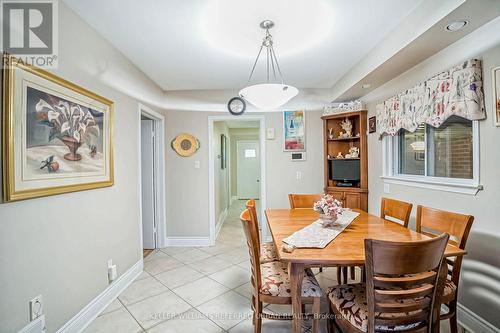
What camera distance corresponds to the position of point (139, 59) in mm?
2486

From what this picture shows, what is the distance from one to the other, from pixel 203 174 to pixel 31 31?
2.45m

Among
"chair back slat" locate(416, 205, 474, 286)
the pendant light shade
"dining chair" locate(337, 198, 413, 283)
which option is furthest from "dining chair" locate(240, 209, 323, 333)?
the pendant light shade

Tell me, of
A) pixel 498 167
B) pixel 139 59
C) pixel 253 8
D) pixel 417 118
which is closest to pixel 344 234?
pixel 498 167

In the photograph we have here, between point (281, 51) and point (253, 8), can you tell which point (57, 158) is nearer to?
point (253, 8)

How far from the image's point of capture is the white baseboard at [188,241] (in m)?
3.57

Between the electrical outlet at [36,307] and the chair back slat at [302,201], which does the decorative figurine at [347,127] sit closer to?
the chair back slat at [302,201]

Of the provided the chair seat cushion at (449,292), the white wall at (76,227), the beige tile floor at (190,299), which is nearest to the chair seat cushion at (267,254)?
the beige tile floor at (190,299)

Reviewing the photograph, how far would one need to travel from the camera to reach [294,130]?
3.56 metres

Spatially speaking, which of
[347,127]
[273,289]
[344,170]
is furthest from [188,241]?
[347,127]

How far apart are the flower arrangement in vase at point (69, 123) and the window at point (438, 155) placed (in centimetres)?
296

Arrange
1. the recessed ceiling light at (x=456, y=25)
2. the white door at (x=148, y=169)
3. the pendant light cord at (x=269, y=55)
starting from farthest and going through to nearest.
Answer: the white door at (x=148, y=169)
the pendant light cord at (x=269, y=55)
the recessed ceiling light at (x=456, y=25)

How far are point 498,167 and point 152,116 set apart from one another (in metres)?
3.49

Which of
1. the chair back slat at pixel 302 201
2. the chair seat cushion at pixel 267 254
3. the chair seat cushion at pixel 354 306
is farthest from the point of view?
the chair back slat at pixel 302 201

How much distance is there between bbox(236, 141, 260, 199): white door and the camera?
7.48m
